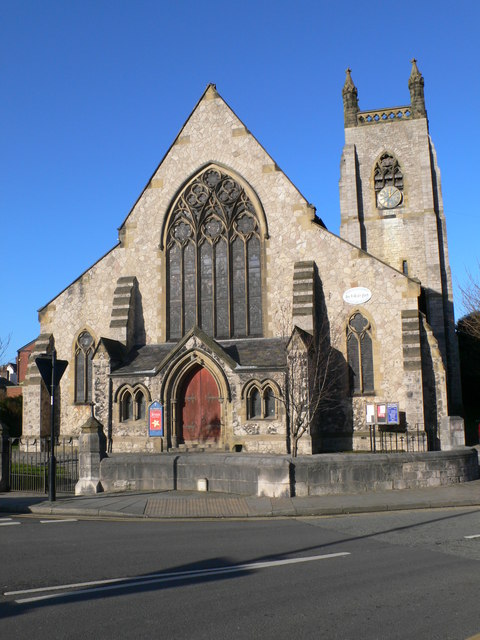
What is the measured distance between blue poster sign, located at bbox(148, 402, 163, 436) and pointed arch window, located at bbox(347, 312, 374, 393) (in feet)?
24.5

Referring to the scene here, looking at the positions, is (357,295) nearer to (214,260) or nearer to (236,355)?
(236,355)

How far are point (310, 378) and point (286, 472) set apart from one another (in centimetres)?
874

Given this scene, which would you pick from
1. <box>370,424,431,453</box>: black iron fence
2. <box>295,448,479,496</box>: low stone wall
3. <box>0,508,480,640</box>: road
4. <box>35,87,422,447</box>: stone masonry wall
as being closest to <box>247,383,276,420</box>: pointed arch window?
<box>35,87,422,447</box>: stone masonry wall

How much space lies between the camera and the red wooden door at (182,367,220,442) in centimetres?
2475

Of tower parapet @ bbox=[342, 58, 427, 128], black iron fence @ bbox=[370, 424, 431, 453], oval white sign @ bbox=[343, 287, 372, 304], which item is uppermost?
tower parapet @ bbox=[342, 58, 427, 128]

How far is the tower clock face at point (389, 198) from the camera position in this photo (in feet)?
122

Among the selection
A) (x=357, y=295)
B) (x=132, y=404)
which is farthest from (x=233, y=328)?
(x=357, y=295)

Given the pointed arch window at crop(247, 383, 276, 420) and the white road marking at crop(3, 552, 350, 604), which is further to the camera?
the pointed arch window at crop(247, 383, 276, 420)

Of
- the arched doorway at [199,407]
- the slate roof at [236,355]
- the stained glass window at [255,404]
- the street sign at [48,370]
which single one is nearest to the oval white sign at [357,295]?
the slate roof at [236,355]

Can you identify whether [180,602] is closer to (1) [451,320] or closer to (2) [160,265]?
(2) [160,265]

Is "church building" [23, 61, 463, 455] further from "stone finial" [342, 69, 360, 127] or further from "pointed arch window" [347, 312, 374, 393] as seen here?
"stone finial" [342, 69, 360, 127]

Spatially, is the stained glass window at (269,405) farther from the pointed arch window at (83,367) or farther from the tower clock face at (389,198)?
the tower clock face at (389,198)

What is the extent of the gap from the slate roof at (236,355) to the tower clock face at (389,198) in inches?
618

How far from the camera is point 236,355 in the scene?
81.5ft
